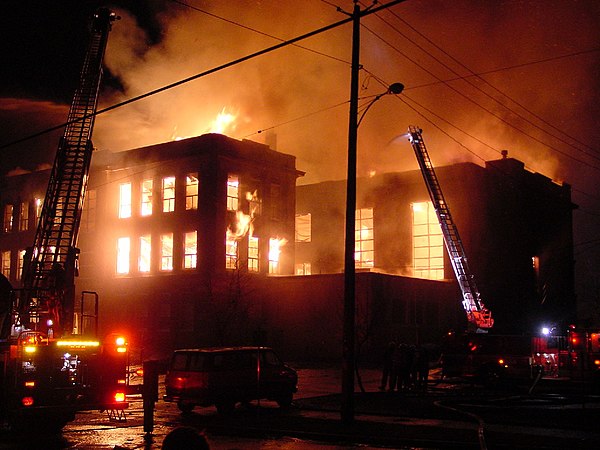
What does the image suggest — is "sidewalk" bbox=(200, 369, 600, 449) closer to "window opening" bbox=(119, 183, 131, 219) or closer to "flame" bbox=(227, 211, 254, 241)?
"flame" bbox=(227, 211, 254, 241)

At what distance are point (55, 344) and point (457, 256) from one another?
30.5 m

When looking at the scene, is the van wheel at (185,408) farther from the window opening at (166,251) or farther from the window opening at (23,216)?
the window opening at (23,216)

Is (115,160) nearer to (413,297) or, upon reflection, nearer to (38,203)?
(38,203)

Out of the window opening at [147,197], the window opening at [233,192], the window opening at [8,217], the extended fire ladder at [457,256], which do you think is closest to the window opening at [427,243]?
the extended fire ladder at [457,256]

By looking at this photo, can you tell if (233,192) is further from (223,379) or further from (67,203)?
(223,379)

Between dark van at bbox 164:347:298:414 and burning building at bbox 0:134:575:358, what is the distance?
1896 centimetres

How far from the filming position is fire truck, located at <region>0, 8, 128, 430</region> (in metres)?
13.7

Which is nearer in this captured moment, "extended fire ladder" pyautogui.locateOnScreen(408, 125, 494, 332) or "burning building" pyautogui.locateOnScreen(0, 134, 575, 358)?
"extended fire ladder" pyautogui.locateOnScreen(408, 125, 494, 332)

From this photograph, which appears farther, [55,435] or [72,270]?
[72,270]

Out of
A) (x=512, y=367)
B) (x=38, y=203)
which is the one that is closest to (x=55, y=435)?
(x=512, y=367)

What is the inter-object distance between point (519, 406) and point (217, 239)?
26.3m

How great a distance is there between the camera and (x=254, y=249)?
46469 millimetres

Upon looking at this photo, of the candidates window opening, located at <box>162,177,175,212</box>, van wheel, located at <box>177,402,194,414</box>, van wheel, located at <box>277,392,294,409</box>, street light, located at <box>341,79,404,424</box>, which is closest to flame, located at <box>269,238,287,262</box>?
window opening, located at <box>162,177,175,212</box>

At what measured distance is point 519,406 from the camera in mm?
19578
